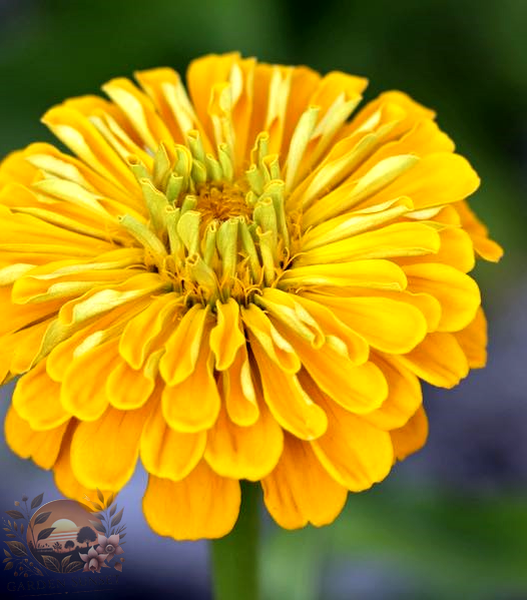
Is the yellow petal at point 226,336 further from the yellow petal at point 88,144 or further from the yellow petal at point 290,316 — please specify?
the yellow petal at point 88,144

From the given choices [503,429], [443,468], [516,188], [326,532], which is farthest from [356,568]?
[516,188]

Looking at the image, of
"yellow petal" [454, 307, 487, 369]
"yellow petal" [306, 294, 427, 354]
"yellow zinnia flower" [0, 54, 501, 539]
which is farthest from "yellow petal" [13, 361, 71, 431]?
"yellow petal" [454, 307, 487, 369]

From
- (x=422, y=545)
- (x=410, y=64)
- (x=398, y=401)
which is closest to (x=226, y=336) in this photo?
(x=398, y=401)

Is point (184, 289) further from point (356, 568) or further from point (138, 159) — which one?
point (356, 568)

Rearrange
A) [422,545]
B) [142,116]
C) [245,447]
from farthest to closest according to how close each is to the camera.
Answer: [422,545] → [142,116] → [245,447]

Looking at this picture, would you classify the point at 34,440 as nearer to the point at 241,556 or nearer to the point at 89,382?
the point at 89,382

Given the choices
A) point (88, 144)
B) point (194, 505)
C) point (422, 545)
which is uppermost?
point (88, 144)
